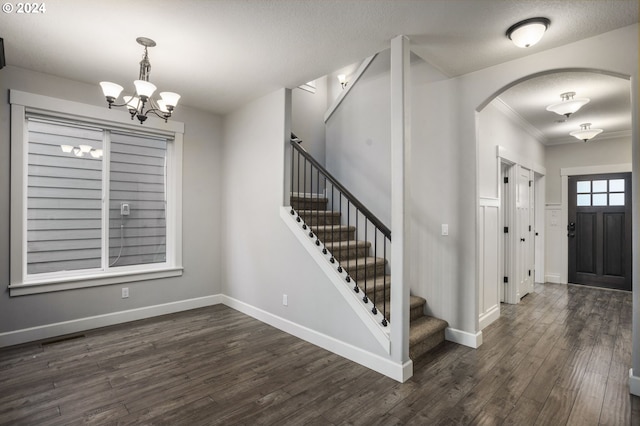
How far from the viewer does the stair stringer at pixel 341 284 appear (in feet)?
8.96

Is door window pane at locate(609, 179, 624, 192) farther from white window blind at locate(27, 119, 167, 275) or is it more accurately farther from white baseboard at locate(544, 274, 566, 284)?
white window blind at locate(27, 119, 167, 275)

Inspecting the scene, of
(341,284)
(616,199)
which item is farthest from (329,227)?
(616,199)

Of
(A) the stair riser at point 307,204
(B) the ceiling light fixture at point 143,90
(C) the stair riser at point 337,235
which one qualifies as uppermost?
(B) the ceiling light fixture at point 143,90

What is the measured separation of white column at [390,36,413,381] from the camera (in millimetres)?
2568

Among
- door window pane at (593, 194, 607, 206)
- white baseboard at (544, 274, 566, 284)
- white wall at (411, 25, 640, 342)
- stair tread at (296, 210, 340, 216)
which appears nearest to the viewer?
white wall at (411, 25, 640, 342)

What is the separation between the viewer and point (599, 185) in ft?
19.7

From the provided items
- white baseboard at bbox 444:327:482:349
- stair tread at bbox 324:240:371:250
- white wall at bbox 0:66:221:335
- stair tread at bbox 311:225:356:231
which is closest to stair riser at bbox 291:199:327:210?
stair tread at bbox 311:225:356:231

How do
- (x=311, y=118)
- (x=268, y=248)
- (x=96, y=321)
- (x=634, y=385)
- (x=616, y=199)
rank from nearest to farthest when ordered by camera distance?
(x=634, y=385)
(x=96, y=321)
(x=268, y=248)
(x=311, y=118)
(x=616, y=199)

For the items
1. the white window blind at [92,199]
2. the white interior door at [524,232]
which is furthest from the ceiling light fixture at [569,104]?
the white window blind at [92,199]

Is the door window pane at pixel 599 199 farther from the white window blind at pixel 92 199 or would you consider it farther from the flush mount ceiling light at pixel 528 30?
the white window blind at pixel 92 199

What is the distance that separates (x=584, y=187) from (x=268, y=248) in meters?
6.18

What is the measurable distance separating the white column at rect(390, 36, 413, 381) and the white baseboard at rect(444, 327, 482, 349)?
2.99ft

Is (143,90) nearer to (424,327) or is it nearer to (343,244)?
(343,244)

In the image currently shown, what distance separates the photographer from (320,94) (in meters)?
5.46
